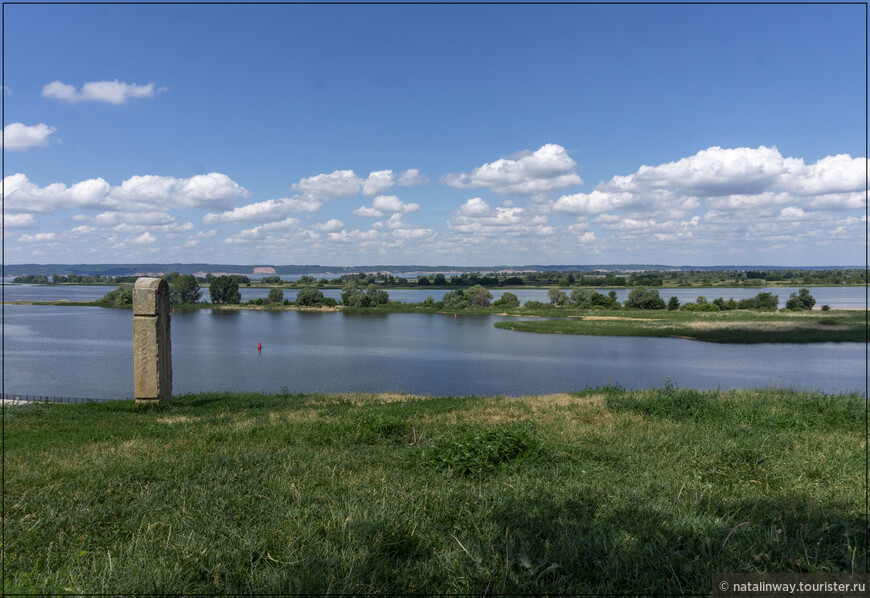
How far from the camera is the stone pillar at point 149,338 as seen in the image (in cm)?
1302

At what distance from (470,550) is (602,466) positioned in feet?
9.27

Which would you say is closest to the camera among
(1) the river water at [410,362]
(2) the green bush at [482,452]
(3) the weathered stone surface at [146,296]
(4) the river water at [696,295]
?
(2) the green bush at [482,452]

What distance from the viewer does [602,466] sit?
18.0 ft

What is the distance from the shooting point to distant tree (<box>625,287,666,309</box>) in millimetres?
75812

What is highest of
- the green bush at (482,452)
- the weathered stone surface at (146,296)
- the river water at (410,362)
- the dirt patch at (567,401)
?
the weathered stone surface at (146,296)

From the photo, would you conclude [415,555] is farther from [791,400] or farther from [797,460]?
[791,400]

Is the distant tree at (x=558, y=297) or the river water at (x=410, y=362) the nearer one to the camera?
the river water at (x=410, y=362)

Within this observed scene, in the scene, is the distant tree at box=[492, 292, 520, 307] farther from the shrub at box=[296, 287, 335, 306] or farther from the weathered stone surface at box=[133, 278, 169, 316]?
the weathered stone surface at box=[133, 278, 169, 316]

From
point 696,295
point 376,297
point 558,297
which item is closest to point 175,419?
point 376,297

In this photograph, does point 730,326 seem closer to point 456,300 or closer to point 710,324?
point 710,324

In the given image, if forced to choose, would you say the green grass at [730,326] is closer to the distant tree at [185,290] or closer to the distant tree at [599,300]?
the distant tree at [599,300]

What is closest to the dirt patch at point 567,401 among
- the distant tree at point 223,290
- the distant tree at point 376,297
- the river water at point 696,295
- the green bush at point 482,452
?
the green bush at point 482,452

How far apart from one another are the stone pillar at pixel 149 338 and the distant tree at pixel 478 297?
72977mm

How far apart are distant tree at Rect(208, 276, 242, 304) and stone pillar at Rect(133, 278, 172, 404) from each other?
86556 millimetres
